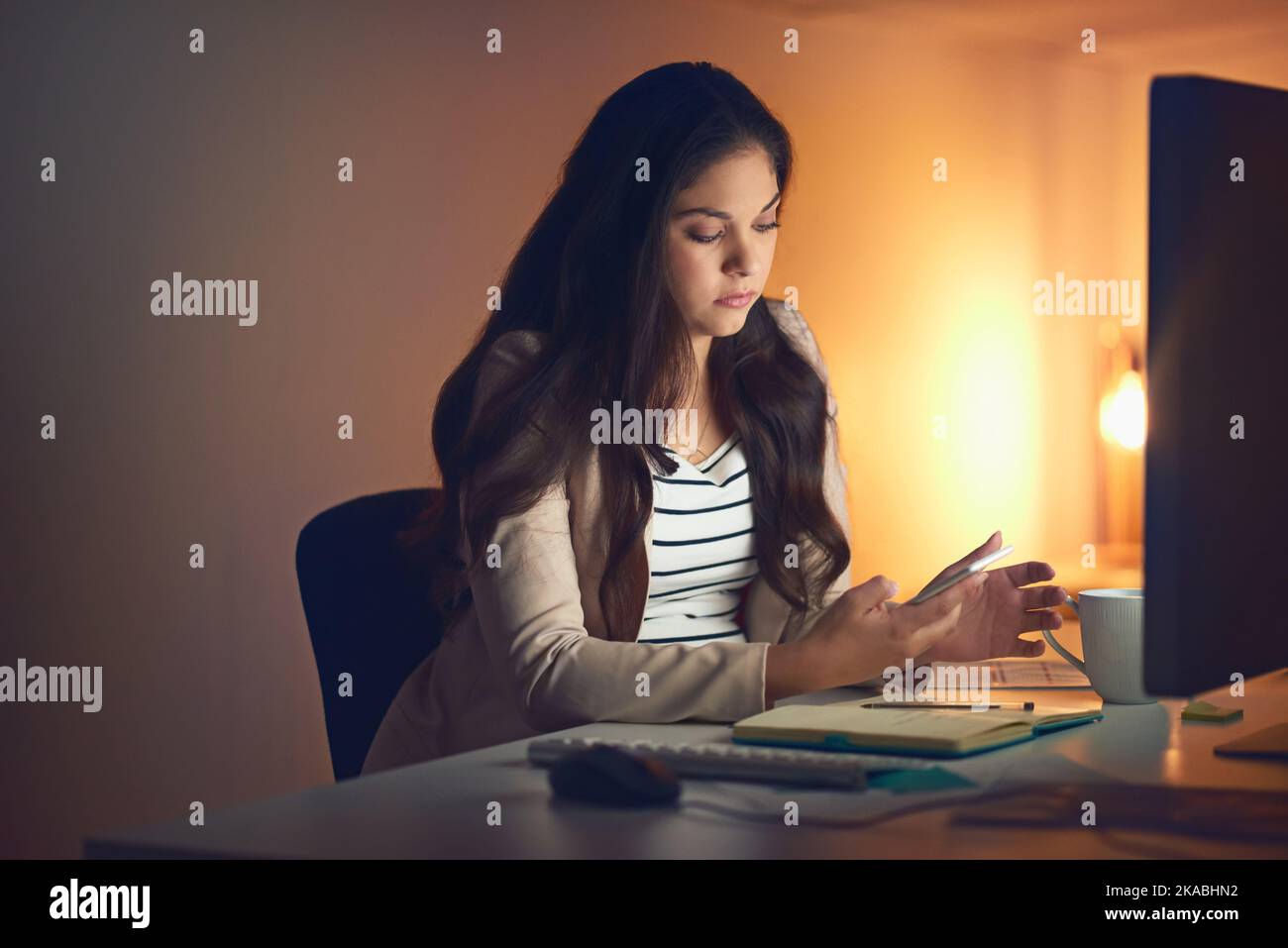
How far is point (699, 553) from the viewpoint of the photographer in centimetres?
170

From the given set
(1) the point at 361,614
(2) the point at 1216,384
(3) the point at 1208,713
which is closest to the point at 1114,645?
(3) the point at 1208,713

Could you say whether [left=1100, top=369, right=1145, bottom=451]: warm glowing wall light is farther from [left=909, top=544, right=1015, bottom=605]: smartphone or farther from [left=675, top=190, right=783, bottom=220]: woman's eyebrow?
[left=909, top=544, right=1015, bottom=605]: smartphone

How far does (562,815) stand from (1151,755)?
49 cm

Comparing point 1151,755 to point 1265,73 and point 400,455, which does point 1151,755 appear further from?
point 1265,73

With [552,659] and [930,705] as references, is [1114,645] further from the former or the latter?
[552,659]

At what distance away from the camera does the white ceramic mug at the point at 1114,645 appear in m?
1.28

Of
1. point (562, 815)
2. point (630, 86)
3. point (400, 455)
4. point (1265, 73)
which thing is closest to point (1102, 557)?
point (1265, 73)

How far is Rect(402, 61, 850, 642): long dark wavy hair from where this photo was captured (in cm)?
162

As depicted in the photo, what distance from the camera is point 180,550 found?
2.81 metres

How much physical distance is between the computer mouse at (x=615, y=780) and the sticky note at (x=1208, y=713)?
1.80ft
